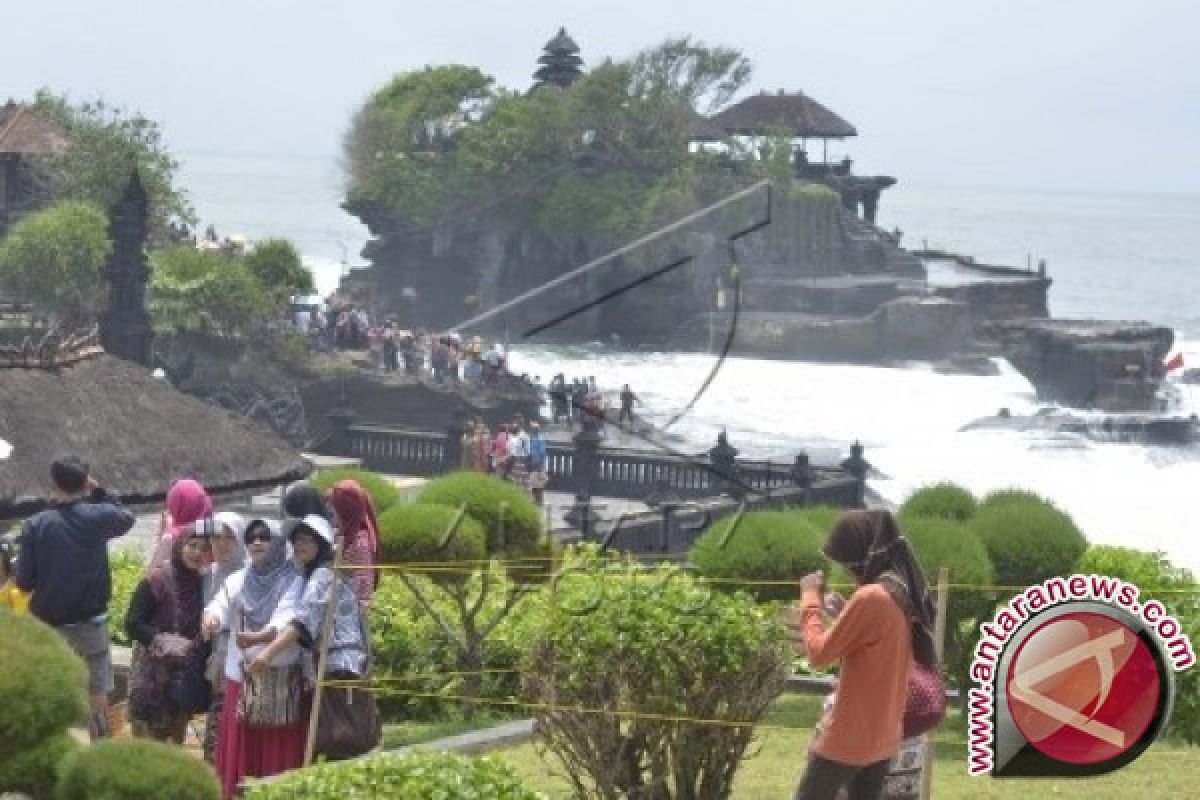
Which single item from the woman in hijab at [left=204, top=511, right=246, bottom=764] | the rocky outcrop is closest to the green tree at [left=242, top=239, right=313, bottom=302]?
the rocky outcrop

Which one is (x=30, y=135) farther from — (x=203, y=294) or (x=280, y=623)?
(x=280, y=623)

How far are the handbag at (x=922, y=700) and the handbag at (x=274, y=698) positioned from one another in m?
2.36

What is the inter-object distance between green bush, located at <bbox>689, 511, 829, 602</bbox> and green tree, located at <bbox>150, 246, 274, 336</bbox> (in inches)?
1470

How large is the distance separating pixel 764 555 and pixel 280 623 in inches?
247

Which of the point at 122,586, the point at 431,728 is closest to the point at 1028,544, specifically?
the point at 431,728

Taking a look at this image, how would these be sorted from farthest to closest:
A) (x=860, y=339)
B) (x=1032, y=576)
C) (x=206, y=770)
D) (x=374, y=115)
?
(x=374, y=115) → (x=860, y=339) → (x=1032, y=576) → (x=206, y=770)

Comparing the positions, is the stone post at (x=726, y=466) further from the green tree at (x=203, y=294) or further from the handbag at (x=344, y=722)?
the handbag at (x=344, y=722)

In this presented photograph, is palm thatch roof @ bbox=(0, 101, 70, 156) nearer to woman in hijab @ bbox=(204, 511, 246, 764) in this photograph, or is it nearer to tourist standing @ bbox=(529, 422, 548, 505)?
tourist standing @ bbox=(529, 422, 548, 505)

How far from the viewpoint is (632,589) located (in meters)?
9.42

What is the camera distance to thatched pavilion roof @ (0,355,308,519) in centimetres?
1798

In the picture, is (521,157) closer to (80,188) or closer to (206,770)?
(80,188)

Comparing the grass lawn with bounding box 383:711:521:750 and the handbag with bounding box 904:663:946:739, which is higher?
the handbag with bounding box 904:663:946:739

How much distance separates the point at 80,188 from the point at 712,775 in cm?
5590

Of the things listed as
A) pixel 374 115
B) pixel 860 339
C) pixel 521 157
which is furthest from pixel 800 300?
pixel 374 115
